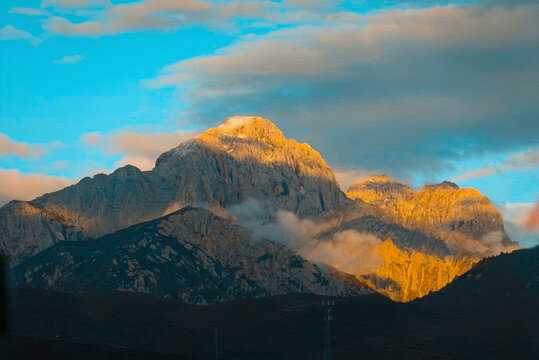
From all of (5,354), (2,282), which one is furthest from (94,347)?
(2,282)

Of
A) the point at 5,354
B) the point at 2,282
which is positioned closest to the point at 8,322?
the point at 2,282

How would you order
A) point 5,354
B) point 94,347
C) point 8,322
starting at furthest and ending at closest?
1. point 94,347
2. point 5,354
3. point 8,322

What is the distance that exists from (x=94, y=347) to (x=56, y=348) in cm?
836

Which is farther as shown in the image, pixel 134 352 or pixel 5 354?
pixel 134 352

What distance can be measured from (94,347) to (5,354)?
785 inches

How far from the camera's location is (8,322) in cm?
929

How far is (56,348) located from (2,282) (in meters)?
177

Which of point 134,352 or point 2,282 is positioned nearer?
point 2,282

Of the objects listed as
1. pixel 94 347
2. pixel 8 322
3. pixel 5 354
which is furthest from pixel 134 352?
pixel 8 322

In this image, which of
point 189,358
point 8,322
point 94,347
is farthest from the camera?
point 189,358

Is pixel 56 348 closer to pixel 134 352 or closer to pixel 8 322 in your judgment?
pixel 134 352

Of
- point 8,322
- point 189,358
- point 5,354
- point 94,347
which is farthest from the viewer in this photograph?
point 189,358

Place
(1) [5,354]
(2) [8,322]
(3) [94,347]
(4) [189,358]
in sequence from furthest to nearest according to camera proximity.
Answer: (4) [189,358], (3) [94,347], (1) [5,354], (2) [8,322]

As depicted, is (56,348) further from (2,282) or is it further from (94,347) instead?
(2,282)
